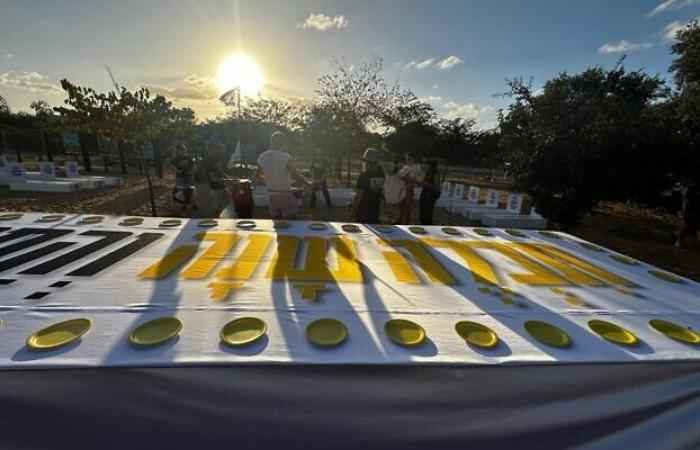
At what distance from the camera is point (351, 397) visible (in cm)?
113

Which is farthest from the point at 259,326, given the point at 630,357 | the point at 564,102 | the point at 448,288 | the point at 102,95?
the point at 102,95

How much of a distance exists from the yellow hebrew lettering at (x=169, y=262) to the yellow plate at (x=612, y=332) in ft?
7.07

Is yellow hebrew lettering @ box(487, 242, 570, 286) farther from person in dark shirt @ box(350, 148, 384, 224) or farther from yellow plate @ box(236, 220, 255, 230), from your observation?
person in dark shirt @ box(350, 148, 384, 224)

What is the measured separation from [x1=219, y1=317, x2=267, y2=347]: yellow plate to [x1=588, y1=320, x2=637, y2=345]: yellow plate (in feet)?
4.68

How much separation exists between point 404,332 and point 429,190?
601 cm

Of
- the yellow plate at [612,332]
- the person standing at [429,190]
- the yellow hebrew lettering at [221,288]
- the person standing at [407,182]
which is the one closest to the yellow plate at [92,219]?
the yellow hebrew lettering at [221,288]

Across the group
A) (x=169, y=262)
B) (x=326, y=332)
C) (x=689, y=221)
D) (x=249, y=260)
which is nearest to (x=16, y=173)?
(x=169, y=262)

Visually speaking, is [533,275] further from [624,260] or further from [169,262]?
[169,262]

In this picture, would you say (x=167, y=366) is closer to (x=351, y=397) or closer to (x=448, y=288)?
(x=351, y=397)

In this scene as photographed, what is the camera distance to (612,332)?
1455 mm

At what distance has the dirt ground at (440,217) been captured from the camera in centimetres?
752

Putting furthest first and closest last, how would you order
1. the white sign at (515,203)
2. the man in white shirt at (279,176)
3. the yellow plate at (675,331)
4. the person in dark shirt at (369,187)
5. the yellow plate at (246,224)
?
the white sign at (515,203) → the person in dark shirt at (369,187) → the man in white shirt at (279,176) → the yellow plate at (246,224) → the yellow plate at (675,331)

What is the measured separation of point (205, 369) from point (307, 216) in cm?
835

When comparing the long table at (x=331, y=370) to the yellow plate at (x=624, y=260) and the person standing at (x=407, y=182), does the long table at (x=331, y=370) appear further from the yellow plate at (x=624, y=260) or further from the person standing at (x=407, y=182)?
the person standing at (x=407, y=182)
